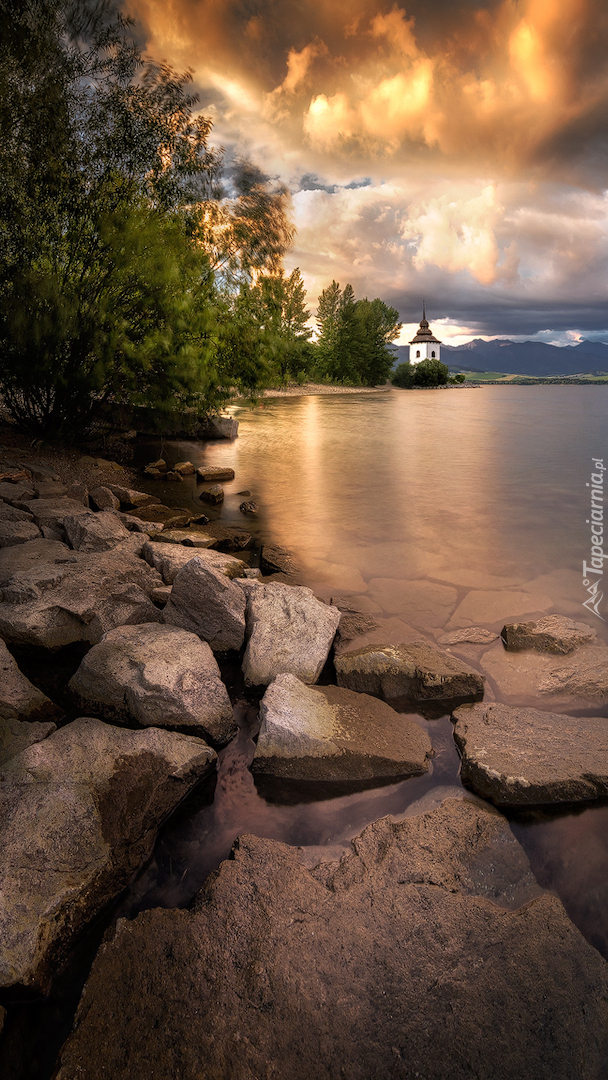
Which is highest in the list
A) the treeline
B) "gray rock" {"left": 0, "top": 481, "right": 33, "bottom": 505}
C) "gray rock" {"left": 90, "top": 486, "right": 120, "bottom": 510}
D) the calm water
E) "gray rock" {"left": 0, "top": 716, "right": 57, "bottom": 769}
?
the treeline

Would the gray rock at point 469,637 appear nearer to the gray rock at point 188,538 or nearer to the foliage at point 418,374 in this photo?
the gray rock at point 188,538

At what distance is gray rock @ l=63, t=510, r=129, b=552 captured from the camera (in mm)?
6355

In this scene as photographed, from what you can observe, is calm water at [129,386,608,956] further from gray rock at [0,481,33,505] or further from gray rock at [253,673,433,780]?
gray rock at [0,481,33,505]

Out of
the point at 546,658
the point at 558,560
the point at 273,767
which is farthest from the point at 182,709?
the point at 558,560

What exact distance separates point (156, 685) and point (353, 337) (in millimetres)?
72147

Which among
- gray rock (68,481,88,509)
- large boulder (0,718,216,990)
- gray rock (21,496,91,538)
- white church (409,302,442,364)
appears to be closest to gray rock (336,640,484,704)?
large boulder (0,718,216,990)

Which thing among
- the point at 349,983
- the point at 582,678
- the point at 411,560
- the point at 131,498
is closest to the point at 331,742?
the point at 349,983

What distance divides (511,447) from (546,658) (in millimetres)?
18561

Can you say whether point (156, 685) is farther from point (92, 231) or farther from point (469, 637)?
point (92, 231)

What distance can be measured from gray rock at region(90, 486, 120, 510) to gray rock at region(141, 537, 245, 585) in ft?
10.5

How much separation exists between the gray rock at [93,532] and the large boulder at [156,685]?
7.44 ft

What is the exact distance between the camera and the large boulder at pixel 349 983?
180cm

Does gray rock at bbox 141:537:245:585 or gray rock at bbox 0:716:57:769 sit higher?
gray rock at bbox 141:537:245:585

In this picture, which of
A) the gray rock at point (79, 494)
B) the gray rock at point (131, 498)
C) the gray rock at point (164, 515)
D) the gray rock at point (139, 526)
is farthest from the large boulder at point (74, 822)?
the gray rock at point (131, 498)
